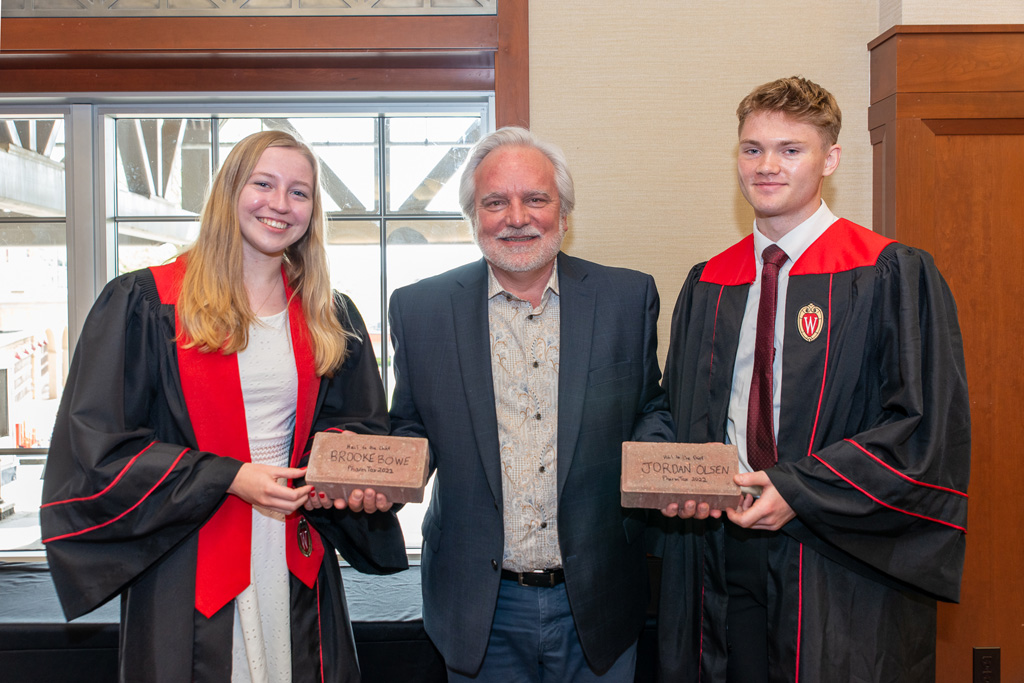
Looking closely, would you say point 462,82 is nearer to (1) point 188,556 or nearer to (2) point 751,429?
(2) point 751,429

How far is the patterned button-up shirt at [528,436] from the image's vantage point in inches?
60.5

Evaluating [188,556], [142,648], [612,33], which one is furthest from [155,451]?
[612,33]

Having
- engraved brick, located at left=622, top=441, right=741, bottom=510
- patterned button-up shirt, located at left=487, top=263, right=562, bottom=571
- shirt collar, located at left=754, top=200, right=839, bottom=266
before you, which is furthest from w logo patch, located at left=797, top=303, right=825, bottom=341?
A: patterned button-up shirt, located at left=487, top=263, right=562, bottom=571

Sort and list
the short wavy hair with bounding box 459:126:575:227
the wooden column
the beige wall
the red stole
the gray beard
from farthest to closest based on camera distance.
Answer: the beige wall < the wooden column < the short wavy hair with bounding box 459:126:575:227 < the gray beard < the red stole

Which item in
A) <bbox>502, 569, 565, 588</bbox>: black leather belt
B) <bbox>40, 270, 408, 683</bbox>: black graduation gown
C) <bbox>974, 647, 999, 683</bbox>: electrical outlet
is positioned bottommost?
<bbox>974, 647, 999, 683</bbox>: electrical outlet

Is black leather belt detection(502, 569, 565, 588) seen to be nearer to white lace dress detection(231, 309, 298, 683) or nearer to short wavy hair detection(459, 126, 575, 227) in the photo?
white lace dress detection(231, 309, 298, 683)

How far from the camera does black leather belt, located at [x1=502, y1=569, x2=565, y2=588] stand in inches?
59.9

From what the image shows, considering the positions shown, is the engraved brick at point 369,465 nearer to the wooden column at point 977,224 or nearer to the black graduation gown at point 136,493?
the black graduation gown at point 136,493

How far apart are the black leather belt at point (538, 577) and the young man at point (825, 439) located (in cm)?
32

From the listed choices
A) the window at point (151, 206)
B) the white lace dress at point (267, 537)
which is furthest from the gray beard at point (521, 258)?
the window at point (151, 206)

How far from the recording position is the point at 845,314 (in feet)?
4.94

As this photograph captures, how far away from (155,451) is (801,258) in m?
1.54

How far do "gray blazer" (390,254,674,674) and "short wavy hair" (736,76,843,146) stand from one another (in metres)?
0.51

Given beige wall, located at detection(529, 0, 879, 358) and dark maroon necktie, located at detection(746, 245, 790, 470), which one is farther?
beige wall, located at detection(529, 0, 879, 358)
